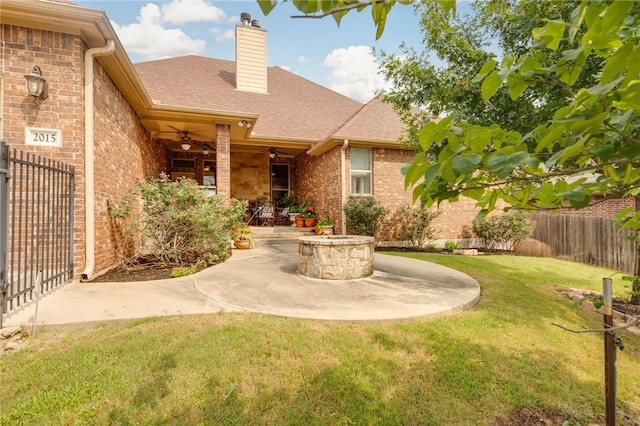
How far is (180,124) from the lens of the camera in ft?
28.1

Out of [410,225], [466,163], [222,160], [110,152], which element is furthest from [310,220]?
[466,163]

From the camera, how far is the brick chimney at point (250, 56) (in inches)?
511

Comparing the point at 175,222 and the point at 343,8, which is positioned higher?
the point at 343,8

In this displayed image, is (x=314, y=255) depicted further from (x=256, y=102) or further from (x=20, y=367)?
(x=256, y=102)

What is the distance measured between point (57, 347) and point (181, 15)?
8.24 m

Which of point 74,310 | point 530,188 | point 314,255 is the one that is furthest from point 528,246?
point 74,310

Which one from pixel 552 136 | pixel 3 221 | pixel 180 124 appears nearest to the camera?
pixel 552 136

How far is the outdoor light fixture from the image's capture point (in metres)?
4.40

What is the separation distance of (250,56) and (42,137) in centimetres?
1042

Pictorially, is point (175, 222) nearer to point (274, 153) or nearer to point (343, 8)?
point (343, 8)

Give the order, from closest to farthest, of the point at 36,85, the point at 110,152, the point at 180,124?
the point at 36,85, the point at 110,152, the point at 180,124

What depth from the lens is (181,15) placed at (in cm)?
779

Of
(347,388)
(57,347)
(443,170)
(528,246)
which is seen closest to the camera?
(443,170)

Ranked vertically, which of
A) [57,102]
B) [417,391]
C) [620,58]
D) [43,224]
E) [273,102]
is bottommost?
[417,391]
